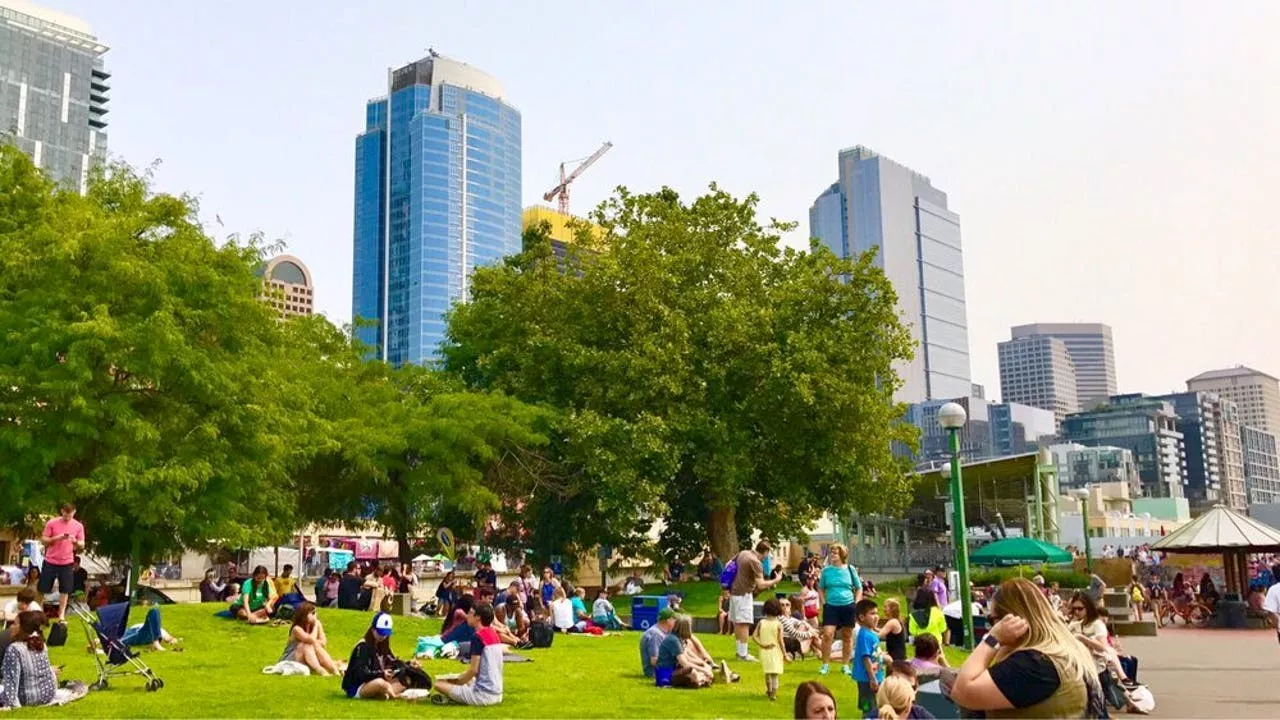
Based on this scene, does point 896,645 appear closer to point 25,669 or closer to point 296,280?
point 25,669

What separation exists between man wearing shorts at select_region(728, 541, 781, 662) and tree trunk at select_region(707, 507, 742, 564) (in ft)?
62.7

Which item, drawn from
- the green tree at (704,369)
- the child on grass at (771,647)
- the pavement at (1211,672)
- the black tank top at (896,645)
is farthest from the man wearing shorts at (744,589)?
the green tree at (704,369)

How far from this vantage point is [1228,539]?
110 ft

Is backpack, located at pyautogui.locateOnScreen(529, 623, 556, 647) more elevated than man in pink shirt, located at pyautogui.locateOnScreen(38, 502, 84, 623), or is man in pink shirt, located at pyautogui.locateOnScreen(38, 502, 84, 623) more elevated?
man in pink shirt, located at pyautogui.locateOnScreen(38, 502, 84, 623)

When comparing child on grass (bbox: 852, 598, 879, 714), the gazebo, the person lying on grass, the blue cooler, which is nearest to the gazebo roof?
the gazebo

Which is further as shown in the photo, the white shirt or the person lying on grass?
the white shirt

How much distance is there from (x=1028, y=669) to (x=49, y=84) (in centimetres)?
20928

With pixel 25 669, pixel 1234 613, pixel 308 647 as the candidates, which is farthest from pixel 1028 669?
pixel 1234 613

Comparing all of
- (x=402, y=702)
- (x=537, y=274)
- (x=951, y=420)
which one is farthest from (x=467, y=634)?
(x=537, y=274)

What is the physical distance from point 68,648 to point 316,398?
17.4 meters

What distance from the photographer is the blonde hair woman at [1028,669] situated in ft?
18.5

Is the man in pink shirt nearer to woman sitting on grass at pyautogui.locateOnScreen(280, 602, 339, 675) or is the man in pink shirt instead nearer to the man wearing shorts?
woman sitting on grass at pyautogui.locateOnScreen(280, 602, 339, 675)

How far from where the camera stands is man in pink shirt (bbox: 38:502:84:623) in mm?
17938

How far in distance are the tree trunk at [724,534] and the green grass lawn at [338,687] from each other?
16.8m
